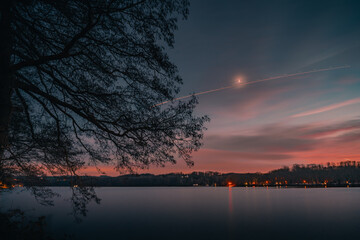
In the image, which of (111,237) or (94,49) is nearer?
(94,49)

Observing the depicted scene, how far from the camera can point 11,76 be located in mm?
4898

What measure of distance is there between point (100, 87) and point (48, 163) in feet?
15.1

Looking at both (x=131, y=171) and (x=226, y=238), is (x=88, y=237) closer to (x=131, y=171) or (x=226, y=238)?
(x=226, y=238)

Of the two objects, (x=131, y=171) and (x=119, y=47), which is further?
(x=131, y=171)

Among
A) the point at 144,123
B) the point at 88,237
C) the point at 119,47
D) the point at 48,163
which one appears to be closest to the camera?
the point at 119,47

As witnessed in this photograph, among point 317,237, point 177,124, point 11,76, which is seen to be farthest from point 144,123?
point 317,237

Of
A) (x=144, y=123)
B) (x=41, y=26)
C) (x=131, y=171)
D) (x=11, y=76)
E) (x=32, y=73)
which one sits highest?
(x=41, y=26)

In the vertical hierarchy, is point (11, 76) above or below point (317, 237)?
above

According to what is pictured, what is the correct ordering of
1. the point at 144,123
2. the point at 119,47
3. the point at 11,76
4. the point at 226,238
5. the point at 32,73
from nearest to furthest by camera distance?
1. the point at 11,76
2. the point at 119,47
3. the point at 144,123
4. the point at 32,73
5. the point at 226,238

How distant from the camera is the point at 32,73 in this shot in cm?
699

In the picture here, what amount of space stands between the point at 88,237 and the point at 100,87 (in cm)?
2869

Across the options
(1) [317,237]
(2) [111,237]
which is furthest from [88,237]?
(1) [317,237]

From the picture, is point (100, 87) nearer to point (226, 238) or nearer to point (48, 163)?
point (48, 163)

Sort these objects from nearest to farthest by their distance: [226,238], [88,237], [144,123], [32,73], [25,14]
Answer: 1. [25,14]
2. [144,123]
3. [32,73]
4. [88,237]
5. [226,238]
